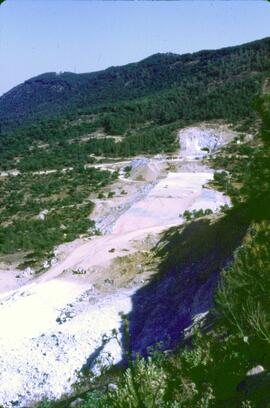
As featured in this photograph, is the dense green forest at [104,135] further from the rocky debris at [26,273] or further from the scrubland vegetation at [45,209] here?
the rocky debris at [26,273]

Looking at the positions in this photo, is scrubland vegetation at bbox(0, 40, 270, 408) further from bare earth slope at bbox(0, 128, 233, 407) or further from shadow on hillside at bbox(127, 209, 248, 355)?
bare earth slope at bbox(0, 128, 233, 407)

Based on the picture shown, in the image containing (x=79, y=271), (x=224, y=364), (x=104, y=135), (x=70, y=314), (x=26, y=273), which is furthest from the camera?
(x=104, y=135)

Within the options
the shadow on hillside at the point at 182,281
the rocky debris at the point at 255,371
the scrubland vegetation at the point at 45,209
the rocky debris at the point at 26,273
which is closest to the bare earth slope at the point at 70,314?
the shadow on hillside at the point at 182,281

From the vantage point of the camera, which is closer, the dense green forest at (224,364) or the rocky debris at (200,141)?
the dense green forest at (224,364)

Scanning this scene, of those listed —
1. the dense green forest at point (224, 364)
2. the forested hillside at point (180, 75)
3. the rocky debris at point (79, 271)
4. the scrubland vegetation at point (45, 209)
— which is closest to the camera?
the dense green forest at point (224, 364)

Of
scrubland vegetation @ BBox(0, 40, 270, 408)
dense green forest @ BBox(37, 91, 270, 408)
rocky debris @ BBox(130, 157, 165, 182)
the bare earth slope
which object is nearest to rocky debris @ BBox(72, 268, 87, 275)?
the bare earth slope

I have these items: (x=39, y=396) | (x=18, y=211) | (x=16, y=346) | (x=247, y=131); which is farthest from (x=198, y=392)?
(x=247, y=131)

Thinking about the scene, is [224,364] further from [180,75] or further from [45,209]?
[180,75]

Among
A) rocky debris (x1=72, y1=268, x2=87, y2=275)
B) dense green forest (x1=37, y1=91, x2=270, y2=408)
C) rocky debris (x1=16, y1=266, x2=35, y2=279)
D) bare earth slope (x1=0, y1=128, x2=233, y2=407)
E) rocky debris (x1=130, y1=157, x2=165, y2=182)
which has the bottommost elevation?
rocky debris (x1=16, y1=266, x2=35, y2=279)

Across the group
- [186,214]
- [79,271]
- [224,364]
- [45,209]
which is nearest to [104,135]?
[45,209]
